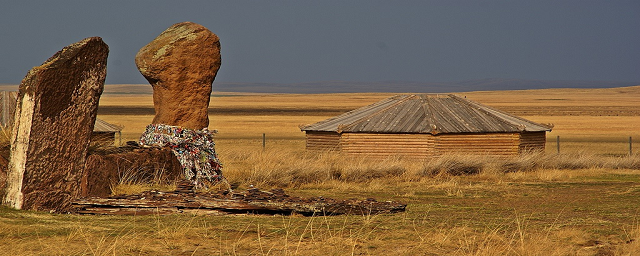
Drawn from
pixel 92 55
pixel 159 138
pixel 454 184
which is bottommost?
pixel 454 184

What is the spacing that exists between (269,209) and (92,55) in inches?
113

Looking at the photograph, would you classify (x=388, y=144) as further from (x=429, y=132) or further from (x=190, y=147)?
(x=190, y=147)

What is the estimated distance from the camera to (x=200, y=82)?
15672mm

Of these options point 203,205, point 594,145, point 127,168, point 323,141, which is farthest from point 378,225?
point 594,145

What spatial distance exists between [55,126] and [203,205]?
1.95m

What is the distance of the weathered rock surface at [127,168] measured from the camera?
11.4 meters

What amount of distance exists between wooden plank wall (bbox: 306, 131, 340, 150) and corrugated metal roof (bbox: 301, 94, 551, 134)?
221 mm

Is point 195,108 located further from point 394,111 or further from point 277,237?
point 394,111

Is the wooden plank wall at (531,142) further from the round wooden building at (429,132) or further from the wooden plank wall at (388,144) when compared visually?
the wooden plank wall at (388,144)

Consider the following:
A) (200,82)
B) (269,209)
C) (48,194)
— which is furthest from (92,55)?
(200,82)

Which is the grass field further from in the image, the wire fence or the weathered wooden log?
the wire fence

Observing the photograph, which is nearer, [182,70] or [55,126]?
[55,126]

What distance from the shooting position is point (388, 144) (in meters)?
27.1

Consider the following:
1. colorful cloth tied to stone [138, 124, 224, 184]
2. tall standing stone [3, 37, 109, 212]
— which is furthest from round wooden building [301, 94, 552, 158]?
tall standing stone [3, 37, 109, 212]
